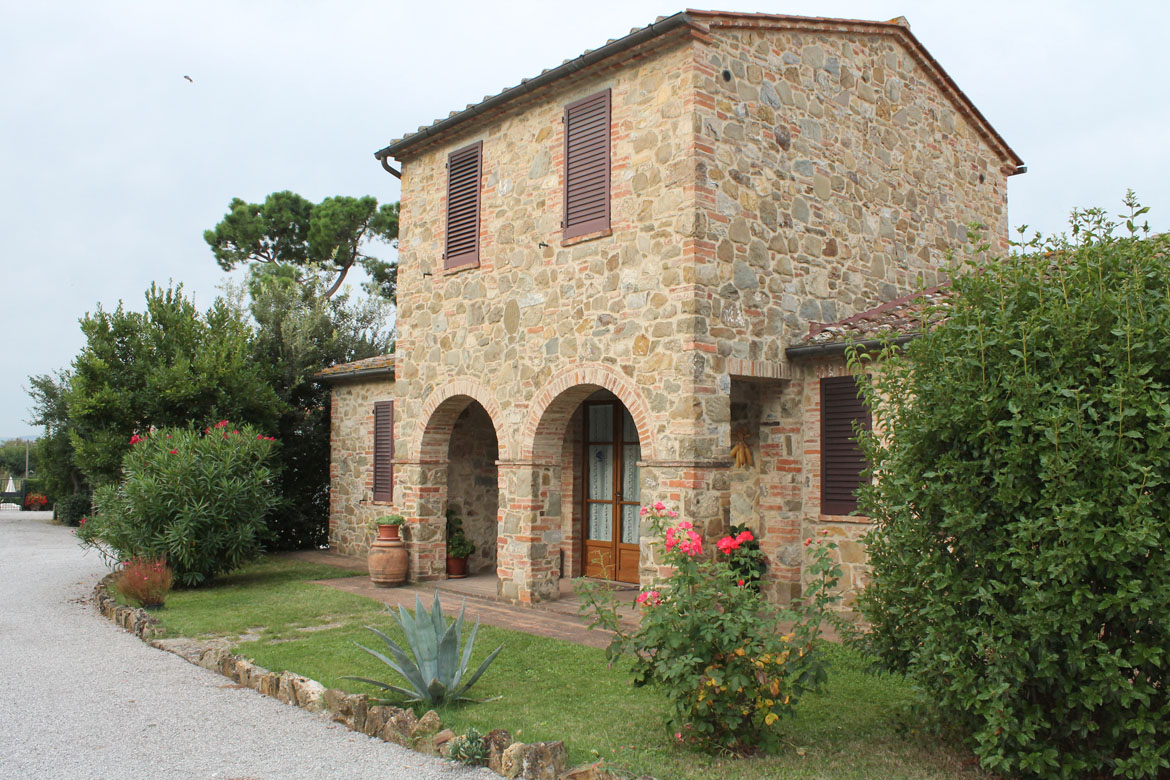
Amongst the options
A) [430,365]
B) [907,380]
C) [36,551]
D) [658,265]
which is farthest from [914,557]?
[36,551]

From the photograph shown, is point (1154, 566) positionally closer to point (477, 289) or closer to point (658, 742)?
point (658, 742)

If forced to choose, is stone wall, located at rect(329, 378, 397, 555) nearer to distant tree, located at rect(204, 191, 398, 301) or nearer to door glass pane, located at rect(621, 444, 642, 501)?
door glass pane, located at rect(621, 444, 642, 501)

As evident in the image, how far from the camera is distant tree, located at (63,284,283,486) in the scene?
12789 mm

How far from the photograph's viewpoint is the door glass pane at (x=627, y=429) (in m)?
10.8

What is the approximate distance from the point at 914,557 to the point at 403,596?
23.9 feet

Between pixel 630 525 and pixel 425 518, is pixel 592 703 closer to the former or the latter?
pixel 630 525

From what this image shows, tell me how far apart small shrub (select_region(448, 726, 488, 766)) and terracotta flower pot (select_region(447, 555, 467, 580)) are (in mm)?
6730

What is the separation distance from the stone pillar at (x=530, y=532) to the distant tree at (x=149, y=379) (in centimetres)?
582

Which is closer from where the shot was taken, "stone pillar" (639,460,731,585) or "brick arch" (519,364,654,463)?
"stone pillar" (639,460,731,585)

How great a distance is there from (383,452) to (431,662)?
7.78m

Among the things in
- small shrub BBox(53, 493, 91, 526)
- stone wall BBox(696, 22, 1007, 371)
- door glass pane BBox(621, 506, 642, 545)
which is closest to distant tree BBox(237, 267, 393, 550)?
door glass pane BBox(621, 506, 642, 545)

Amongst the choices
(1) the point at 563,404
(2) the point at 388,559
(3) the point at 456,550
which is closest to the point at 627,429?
(1) the point at 563,404

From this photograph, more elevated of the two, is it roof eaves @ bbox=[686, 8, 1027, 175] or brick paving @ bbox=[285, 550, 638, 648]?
roof eaves @ bbox=[686, 8, 1027, 175]

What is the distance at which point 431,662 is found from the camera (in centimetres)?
584
